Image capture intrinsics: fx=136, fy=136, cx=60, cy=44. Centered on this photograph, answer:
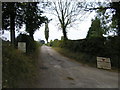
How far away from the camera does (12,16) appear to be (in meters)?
12.8

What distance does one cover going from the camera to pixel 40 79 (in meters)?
7.61

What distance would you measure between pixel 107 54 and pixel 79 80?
621 centimetres

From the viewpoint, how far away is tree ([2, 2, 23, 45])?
445 inches

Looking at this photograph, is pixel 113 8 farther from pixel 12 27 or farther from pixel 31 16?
pixel 12 27

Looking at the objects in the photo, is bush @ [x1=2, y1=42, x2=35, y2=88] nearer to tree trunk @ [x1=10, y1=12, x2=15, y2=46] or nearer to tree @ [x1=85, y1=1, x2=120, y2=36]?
tree trunk @ [x1=10, y1=12, x2=15, y2=46]

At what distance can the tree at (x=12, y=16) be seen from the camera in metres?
11.3

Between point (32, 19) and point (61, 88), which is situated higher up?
point (32, 19)

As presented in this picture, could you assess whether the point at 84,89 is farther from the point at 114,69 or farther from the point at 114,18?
the point at 114,18

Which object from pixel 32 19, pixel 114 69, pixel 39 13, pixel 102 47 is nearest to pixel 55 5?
pixel 39 13

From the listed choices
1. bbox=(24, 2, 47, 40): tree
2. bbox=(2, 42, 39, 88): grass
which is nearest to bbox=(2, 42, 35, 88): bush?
bbox=(2, 42, 39, 88): grass

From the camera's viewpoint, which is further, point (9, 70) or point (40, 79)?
point (40, 79)

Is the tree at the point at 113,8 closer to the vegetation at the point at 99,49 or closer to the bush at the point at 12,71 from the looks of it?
the vegetation at the point at 99,49

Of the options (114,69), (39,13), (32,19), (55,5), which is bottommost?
(114,69)

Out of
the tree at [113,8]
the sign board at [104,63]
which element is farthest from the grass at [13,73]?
the tree at [113,8]
